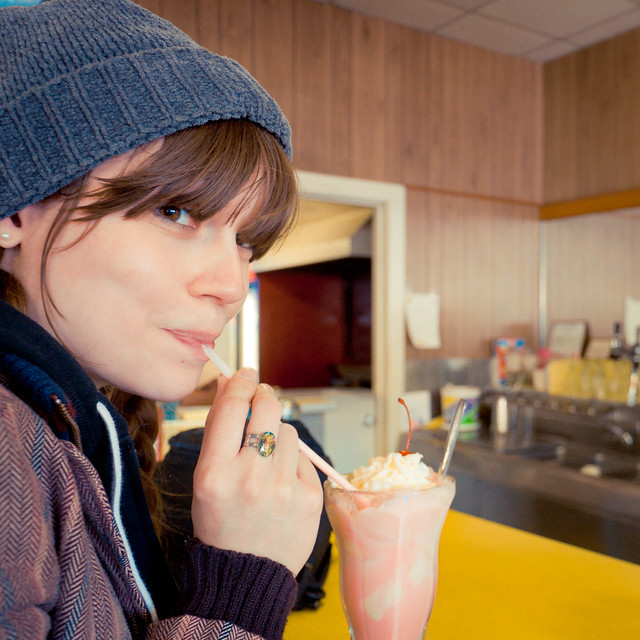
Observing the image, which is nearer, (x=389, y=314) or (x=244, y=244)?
(x=244, y=244)

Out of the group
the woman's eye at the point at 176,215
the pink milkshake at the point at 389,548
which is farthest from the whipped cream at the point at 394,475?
the woman's eye at the point at 176,215

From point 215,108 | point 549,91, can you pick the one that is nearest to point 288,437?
point 215,108

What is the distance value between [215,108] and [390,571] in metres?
0.64

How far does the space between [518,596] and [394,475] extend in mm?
329

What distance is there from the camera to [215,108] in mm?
748

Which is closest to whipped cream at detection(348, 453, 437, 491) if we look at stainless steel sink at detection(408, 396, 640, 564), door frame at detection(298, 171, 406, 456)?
stainless steel sink at detection(408, 396, 640, 564)

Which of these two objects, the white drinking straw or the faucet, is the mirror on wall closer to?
the faucet

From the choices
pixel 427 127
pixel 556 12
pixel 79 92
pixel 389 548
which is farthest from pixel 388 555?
pixel 556 12

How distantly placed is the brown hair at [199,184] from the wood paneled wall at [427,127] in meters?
2.16

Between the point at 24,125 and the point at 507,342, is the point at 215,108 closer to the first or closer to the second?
the point at 24,125

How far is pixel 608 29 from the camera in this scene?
3369mm

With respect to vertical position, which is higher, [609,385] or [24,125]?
[24,125]

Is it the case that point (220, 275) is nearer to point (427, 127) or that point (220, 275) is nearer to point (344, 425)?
point (344, 425)

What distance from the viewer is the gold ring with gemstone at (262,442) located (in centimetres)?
70
